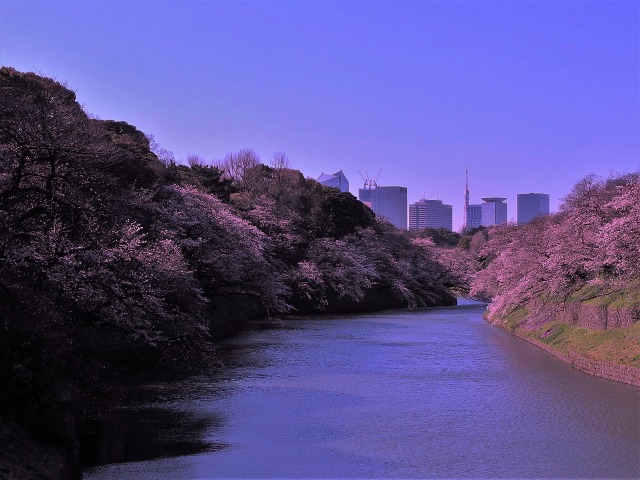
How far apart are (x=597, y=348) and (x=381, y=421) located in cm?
1145

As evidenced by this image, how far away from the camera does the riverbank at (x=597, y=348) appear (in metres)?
19.7

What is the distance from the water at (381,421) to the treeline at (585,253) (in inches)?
147

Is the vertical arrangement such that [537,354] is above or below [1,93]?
below

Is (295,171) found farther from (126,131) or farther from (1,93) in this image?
(1,93)

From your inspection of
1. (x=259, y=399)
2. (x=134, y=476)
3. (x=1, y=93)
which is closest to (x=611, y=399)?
(x=259, y=399)

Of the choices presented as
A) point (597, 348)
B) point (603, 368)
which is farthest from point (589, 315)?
point (603, 368)

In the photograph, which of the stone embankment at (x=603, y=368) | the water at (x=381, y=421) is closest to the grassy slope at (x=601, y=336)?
the stone embankment at (x=603, y=368)

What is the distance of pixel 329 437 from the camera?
13727mm

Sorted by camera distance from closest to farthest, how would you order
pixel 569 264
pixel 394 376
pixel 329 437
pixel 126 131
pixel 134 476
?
pixel 134 476
pixel 329 437
pixel 394 376
pixel 569 264
pixel 126 131

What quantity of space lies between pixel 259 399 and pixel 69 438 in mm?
7058

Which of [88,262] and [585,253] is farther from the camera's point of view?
[585,253]

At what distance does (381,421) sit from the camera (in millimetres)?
15266

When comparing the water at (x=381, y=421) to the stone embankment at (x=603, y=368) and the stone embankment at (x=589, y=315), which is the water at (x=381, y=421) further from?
the stone embankment at (x=589, y=315)

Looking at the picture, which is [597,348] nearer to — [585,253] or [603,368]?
[603,368]
